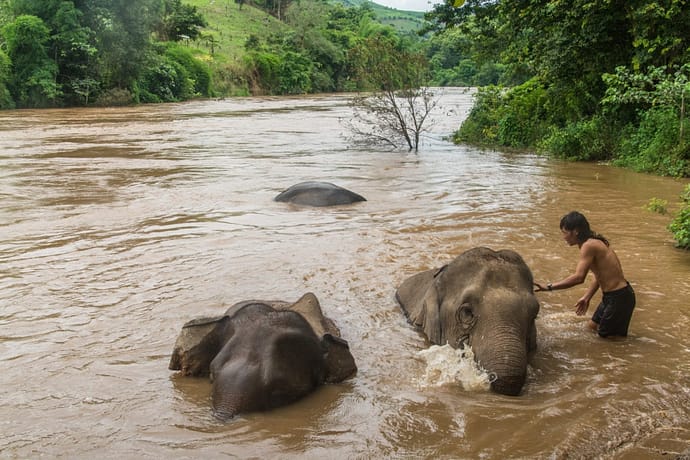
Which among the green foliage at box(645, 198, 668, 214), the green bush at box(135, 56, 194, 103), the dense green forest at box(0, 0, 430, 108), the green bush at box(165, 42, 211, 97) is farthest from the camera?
the green bush at box(165, 42, 211, 97)

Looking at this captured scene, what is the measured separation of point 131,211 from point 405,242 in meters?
4.92

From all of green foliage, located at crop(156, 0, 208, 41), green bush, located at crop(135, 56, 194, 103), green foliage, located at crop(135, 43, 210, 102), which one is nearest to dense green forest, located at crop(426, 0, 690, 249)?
green foliage, located at crop(135, 43, 210, 102)

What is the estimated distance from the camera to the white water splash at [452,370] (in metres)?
4.83

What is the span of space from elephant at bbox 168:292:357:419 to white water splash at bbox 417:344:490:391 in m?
0.59

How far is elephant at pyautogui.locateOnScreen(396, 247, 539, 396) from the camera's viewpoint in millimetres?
4766

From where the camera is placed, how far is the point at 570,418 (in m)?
4.53

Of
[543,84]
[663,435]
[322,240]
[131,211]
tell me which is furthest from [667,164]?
[663,435]

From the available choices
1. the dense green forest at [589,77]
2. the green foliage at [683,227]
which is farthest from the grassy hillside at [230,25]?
the green foliage at [683,227]

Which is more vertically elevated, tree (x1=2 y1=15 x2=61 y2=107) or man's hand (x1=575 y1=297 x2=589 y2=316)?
tree (x1=2 y1=15 x2=61 y2=107)

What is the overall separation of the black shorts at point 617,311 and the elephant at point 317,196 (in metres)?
6.65

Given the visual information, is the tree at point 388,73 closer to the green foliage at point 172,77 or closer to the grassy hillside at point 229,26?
the green foliage at point 172,77

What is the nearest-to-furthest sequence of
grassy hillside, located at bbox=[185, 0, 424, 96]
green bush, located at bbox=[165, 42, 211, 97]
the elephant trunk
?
the elephant trunk
green bush, located at bbox=[165, 42, 211, 97]
grassy hillside, located at bbox=[185, 0, 424, 96]

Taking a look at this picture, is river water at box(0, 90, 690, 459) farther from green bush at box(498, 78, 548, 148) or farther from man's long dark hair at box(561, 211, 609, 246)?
green bush at box(498, 78, 548, 148)

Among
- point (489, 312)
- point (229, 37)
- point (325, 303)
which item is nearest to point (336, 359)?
point (489, 312)
